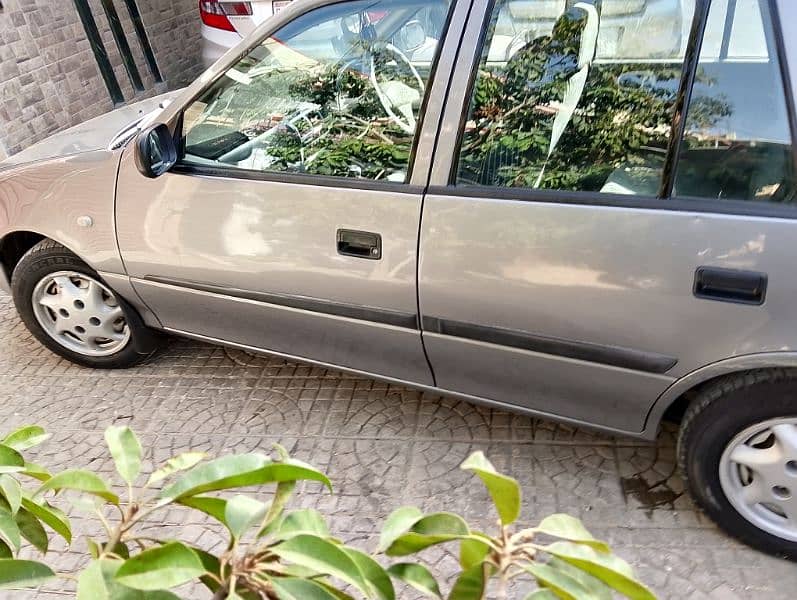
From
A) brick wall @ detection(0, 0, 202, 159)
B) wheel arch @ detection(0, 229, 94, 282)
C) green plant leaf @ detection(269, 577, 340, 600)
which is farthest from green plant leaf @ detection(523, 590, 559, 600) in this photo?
brick wall @ detection(0, 0, 202, 159)

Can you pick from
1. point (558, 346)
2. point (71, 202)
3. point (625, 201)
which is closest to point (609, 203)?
point (625, 201)

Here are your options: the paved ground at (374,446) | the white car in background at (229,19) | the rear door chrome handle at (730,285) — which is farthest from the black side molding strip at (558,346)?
the white car in background at (229,19)

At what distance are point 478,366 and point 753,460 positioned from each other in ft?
2.90

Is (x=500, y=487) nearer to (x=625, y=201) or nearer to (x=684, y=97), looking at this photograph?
(x=625, y=201)

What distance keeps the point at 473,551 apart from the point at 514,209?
132 cm

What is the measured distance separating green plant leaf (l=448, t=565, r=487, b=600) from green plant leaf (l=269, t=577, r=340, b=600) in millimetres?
163

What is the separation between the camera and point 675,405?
2229 millimetres

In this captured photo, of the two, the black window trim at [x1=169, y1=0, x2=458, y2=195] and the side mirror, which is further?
the side mirror

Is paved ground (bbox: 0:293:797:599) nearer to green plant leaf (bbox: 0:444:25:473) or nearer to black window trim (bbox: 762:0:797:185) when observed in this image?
black window trim (bbox: 762:0:797:185)

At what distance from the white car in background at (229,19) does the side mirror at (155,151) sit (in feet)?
11.1

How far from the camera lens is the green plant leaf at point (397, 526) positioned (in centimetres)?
90

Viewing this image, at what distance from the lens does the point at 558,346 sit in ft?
6.92

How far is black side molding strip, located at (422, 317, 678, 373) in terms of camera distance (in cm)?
199

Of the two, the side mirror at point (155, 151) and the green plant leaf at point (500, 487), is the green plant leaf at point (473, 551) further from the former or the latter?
the side mirror at point (155, 151)
